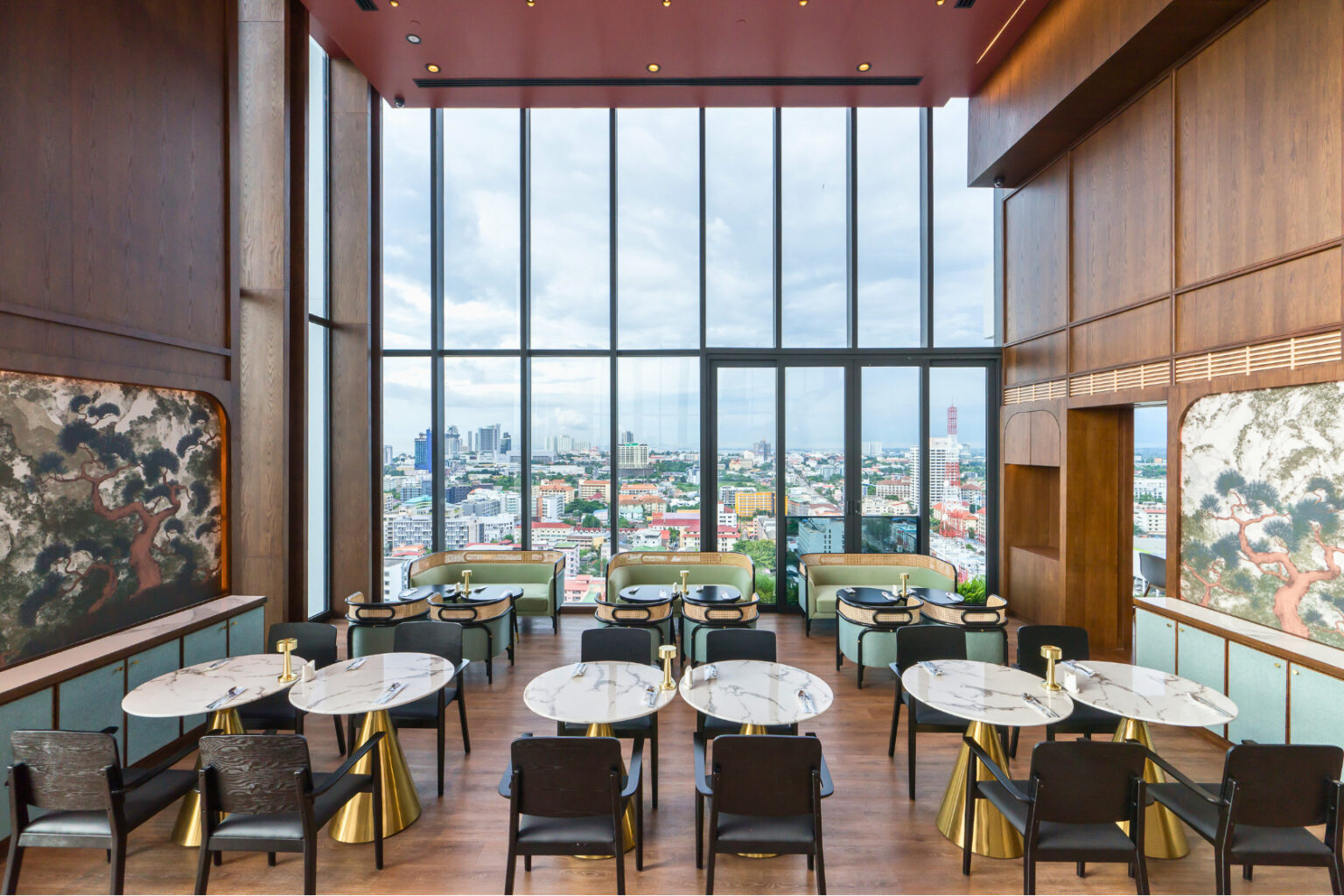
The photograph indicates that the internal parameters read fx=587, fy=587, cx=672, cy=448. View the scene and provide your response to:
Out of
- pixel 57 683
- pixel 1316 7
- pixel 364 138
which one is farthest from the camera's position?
pixel 364 138

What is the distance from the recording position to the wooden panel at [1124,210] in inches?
184

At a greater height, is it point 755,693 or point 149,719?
point 755,693

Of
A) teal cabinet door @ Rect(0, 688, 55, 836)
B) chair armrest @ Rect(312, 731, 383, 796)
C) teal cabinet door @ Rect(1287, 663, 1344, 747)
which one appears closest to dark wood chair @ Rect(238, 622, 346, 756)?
teal cabinet door @ Rect(0, 688, 55, 836)

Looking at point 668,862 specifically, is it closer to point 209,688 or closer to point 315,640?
point 209,688

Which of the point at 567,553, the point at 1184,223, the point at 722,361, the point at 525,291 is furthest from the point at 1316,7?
the point at 567,553

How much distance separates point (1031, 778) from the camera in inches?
95.0

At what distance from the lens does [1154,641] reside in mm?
4469

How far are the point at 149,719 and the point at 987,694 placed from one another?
5019mm

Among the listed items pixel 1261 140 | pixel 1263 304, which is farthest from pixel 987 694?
pixel 1261 140

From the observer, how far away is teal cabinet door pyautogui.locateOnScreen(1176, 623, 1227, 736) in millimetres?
3891

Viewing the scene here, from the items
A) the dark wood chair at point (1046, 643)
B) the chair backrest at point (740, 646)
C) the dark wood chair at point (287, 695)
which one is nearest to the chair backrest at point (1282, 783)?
the dark wood chair at point (1046, 643)

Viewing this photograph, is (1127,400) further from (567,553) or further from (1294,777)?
(567,553)

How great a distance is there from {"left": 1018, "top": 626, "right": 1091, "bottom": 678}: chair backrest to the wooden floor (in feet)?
2.36

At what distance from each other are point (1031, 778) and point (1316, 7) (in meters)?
4.70
